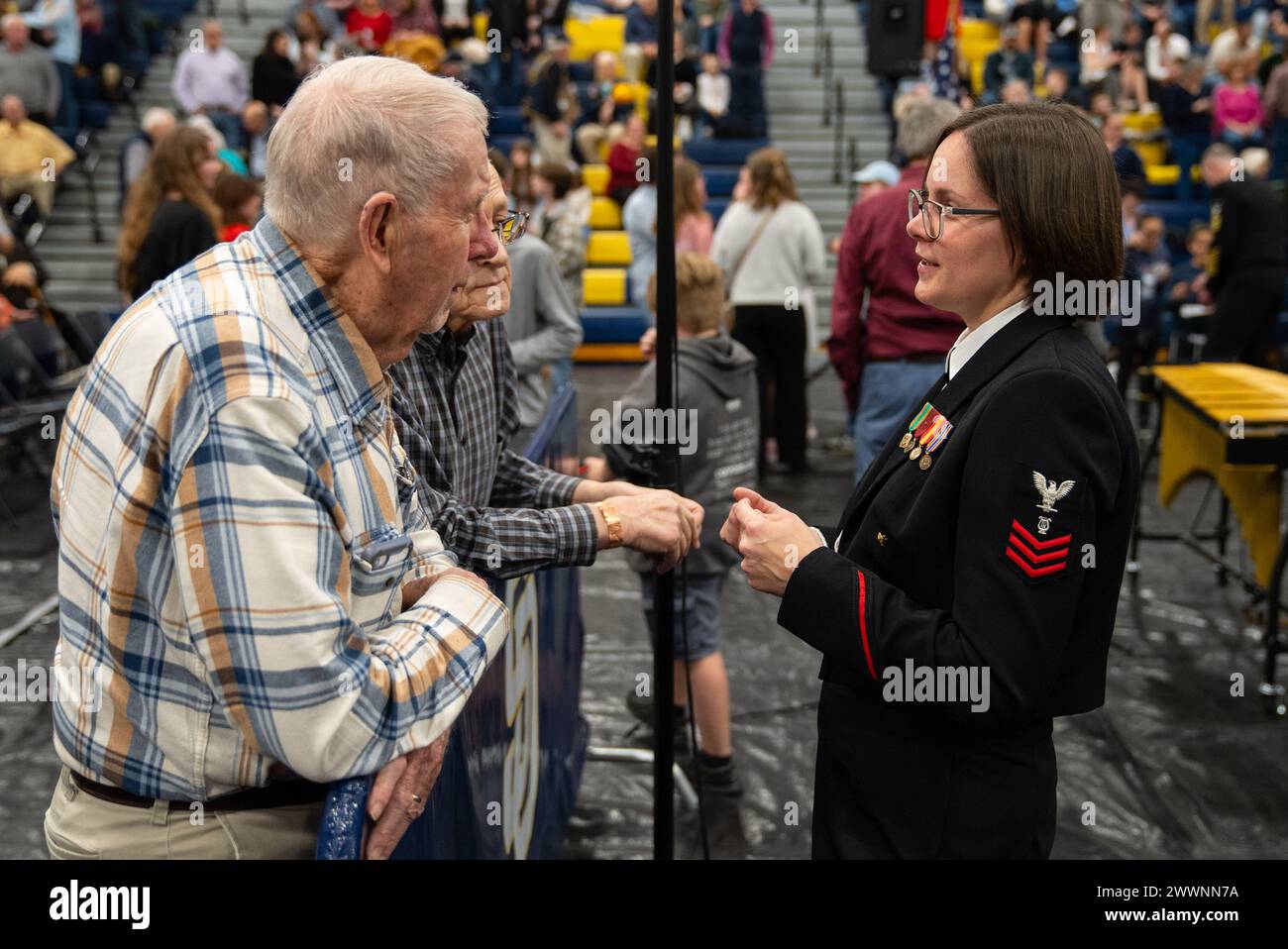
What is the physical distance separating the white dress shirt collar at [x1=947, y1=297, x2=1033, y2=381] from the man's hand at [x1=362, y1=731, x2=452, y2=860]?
916mm

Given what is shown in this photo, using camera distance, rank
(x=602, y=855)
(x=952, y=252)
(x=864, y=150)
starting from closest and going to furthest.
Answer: (x=952, y=252) < (x=602, y=855) < (x=864, y=150)

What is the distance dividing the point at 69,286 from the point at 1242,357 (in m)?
10.2

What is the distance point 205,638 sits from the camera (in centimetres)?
138

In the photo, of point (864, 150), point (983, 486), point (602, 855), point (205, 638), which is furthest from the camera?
point (864, 150)

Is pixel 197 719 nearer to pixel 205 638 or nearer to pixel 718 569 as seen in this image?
pixel 205 638

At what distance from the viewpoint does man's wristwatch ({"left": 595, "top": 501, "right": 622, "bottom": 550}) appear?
2.34 metres

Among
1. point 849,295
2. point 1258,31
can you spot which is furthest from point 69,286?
point 1258,31

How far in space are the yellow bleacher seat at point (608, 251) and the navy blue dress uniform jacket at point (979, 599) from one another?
11.2 metres

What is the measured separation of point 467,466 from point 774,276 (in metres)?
5.08

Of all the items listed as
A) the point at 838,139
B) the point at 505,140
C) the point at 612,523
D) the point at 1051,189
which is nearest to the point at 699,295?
the point at 612,523

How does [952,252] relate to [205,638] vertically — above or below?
above

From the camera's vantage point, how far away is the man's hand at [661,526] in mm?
2314

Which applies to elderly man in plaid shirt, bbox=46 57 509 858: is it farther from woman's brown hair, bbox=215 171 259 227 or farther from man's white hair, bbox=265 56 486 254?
woman's brown hair, bbox=215 171 259 227

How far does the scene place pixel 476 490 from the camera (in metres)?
2.54
